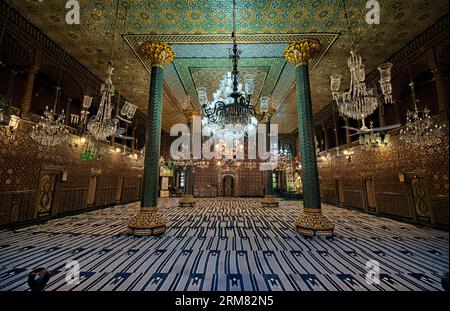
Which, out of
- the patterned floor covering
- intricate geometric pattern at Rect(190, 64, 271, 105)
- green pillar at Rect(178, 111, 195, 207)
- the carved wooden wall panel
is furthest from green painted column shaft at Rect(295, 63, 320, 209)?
the carved wooden wall panel

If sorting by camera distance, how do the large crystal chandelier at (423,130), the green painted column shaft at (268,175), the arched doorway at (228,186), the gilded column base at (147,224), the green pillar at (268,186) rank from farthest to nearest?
the arched doorway at (228,186)
the green pillar at (268,186)
the green painted column shaft at (268,175)
the large crystal chandelier at (423,130)
the gilded column base at (147,224)

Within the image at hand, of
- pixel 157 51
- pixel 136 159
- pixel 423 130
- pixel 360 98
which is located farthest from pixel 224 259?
pixel 136 159

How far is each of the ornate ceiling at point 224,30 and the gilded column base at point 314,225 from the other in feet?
14.8

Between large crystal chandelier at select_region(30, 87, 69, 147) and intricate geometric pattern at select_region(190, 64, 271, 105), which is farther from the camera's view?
intricate geometric pattern at select_region(190, 64, 271, 105)

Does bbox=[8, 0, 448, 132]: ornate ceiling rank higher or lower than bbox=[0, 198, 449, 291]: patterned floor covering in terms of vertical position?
higher

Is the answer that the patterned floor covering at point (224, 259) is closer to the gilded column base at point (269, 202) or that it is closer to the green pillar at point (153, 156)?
the green pillar at point (153, 156)

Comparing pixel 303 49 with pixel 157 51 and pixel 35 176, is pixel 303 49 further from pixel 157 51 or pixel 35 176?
pixel 35 176

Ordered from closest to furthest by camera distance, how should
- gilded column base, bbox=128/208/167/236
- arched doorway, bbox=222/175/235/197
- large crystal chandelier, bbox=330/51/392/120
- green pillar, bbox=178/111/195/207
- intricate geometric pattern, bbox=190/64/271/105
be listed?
large crystal chandelier, bbox=330/51/392/120, gilded column base, bbox=128/208/167/236, intricate geometric pattern, bbox=190/64/271/105, green pillar, bbox=178/111/195/207, arched doorway, bbox=222/175/235/197

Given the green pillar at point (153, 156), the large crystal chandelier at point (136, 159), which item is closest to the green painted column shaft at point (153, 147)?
the green pillar at point (153, 156)

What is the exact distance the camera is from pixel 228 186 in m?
16.4

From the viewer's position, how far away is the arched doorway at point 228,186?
16.1 m

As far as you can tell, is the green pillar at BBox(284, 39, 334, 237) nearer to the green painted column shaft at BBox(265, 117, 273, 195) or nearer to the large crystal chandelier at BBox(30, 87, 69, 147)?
the green painted column shaft at BBox(265, 117, 273, 195)

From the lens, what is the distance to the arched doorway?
16.1 m
